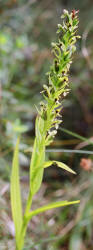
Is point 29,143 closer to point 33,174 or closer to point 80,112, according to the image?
point 80,112

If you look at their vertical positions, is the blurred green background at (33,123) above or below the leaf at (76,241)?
above

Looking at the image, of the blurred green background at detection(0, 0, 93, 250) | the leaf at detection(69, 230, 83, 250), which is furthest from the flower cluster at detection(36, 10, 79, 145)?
the leaf at detection(69, 230, 83, 250)

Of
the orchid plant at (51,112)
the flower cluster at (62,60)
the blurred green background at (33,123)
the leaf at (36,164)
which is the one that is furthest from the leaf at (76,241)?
the flower cluster at (62,60)

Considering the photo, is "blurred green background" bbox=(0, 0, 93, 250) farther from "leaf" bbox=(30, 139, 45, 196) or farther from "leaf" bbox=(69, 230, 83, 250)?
"leaf" bbox=(30, 139, 45, 196)

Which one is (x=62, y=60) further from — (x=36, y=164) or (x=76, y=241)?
(x=76, y=241)

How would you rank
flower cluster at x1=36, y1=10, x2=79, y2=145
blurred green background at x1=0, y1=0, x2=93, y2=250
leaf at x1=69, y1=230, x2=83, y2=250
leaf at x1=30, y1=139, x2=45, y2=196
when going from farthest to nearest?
1. leaf at x1=69, y1=230, x2=83, y2=250
2. blurred green background at x1=0, y1=0, x2=93, y2=250
3. leaf at x1=30, y1=139, x2=45, y2=196
4. flower cluster at x1=36, y1=10, x2=79, y2=145

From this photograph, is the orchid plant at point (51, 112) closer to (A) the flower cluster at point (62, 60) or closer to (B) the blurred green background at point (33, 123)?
(A) the flower cluster at point (62, 60)

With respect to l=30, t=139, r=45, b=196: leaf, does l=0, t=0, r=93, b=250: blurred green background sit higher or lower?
higher

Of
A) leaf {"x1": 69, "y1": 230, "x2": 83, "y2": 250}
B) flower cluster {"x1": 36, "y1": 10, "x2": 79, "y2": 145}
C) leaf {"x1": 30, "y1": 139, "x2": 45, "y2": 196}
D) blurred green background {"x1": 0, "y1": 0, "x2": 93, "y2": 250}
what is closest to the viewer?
flower cluster {"x1": 36, "y1": 10, "x2": 79, "y2": 145}
